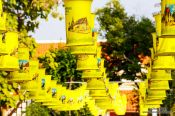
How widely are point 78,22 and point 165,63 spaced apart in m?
3.75

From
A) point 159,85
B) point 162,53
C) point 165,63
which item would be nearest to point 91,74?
point 159,85

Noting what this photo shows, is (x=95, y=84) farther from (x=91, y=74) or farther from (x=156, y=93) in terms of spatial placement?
(x=156, y=93)

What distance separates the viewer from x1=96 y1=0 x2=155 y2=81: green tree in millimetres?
53781

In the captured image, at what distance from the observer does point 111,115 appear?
59.4m

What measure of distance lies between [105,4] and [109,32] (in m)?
2.16

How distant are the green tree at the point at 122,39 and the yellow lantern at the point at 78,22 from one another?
3741 centimetres

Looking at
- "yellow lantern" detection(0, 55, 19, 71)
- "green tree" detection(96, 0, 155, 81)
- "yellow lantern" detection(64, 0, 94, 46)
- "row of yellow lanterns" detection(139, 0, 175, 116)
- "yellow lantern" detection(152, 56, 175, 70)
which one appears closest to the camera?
"row of yellow lanterns" detection(139, 0, 175, 116)

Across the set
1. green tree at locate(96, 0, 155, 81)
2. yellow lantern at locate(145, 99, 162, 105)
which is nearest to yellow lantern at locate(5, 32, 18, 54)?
yellow lantern at locate(145, 99, 162, 105)

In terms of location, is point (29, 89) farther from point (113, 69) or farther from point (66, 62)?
point (113, 69)

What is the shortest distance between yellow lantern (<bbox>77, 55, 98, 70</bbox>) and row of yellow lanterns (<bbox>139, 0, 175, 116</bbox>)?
156 cm

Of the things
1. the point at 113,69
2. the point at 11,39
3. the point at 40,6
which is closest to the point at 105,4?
the point at 113,69

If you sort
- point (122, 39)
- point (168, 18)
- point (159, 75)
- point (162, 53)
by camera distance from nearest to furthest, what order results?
point (168, 18) < point (162, 53) < point (159, 75) < point (122, 39)

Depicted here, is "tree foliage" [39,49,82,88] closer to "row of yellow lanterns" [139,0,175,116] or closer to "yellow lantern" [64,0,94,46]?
"row of yellow lanterns" [139,0,175,116]

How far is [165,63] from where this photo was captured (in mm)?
18766
